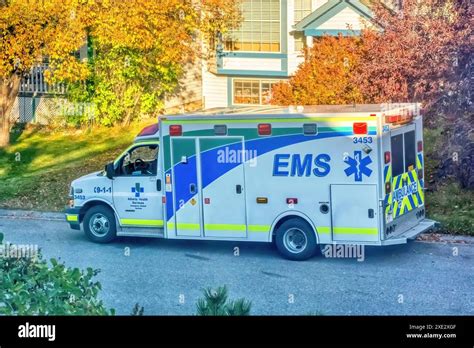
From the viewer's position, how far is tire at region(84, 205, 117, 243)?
1538cm

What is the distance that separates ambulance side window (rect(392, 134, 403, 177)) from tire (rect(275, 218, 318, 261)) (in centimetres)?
167

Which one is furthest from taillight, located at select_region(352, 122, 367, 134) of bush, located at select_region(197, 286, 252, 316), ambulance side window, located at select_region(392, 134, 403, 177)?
bush, located at select_region(197, 286, 252, 316)

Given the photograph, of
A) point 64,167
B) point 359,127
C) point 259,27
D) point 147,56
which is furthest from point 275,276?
Result: point 259,27

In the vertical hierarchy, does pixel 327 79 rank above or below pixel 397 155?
above

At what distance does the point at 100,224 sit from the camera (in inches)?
610

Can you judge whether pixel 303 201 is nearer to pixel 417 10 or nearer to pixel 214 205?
pixel 214 205

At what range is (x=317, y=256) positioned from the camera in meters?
14.1

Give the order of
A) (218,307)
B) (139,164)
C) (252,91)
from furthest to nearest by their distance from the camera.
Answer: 1. (252,91)
2. (139,164)
3. (218,307)

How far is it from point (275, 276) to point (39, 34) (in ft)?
49.6

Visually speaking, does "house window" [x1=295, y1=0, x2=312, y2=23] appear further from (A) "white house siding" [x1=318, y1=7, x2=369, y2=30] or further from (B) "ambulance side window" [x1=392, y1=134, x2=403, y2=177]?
(B) "ambulance side window" [x1=392, y1=134, x2=403, y2=177]

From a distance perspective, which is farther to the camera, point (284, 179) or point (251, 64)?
point (251, 64)

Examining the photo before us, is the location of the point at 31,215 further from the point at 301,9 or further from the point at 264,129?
the point at 301,9

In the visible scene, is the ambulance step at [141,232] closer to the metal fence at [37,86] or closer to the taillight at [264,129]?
the taillight at [264,129]
